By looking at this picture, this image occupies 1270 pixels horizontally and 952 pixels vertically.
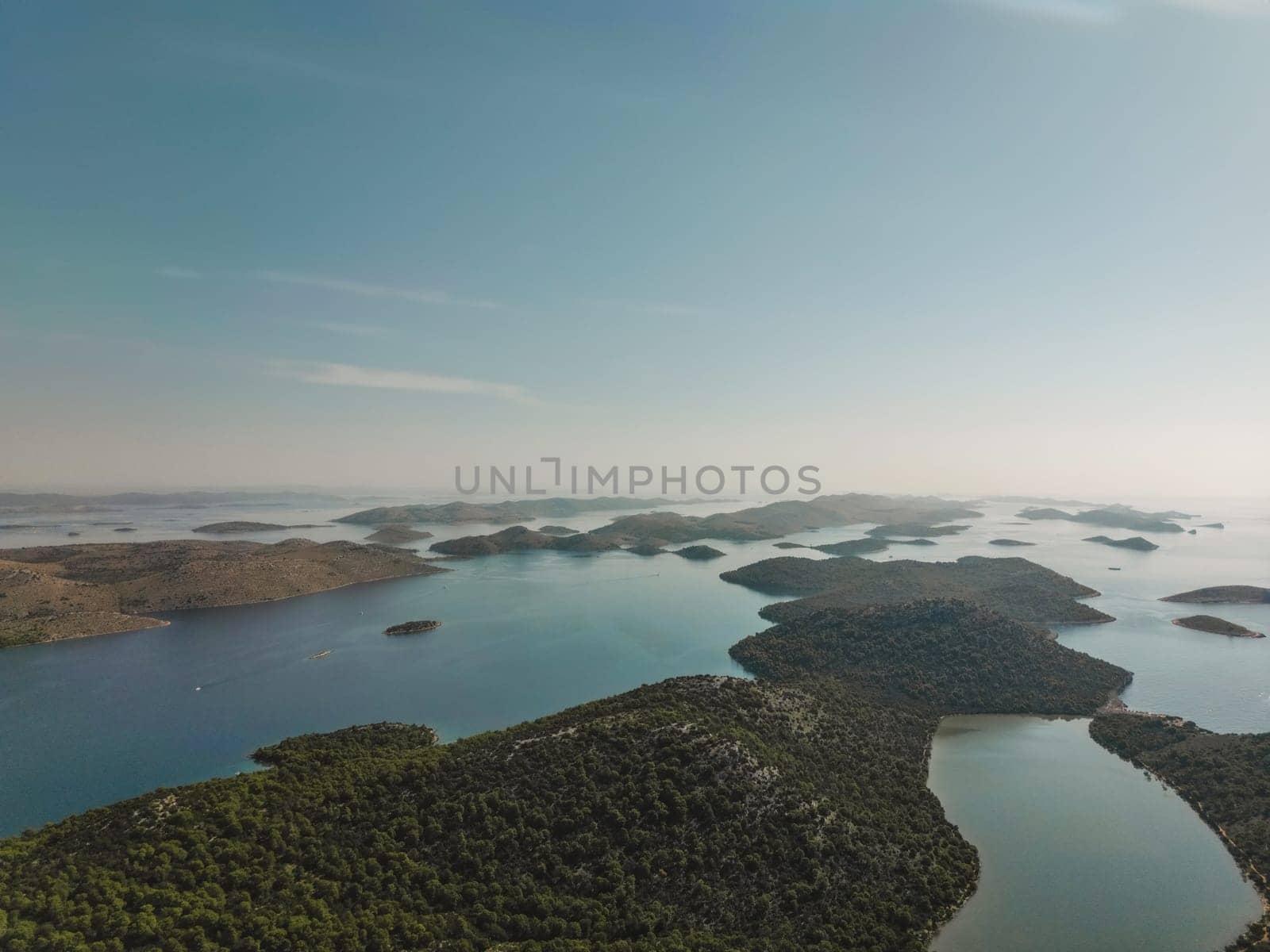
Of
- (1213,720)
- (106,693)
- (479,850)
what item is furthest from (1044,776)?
(106,693)

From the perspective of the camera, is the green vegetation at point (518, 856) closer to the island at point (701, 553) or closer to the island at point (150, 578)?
the island at point (150, 578)

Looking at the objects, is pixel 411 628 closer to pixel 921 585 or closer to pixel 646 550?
pixel 921 585

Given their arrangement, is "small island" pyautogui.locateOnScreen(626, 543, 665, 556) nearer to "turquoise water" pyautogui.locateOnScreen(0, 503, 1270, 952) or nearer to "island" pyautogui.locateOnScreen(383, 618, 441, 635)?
"turquoise water" pyautogui.locateOnScreen(0, 503, 1270, 952)

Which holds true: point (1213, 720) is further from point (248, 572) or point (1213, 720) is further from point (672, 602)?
point (248, 572)

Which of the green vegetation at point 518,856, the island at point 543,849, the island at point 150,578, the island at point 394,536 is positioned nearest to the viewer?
the green vegetation at point 518,856

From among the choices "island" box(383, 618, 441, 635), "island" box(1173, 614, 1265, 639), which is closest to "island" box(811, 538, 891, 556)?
"island" box(1173, 614, 1265, 639)

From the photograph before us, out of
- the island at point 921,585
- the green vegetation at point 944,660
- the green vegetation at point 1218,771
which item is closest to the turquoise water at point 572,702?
the green vegetation at point 1218,771
